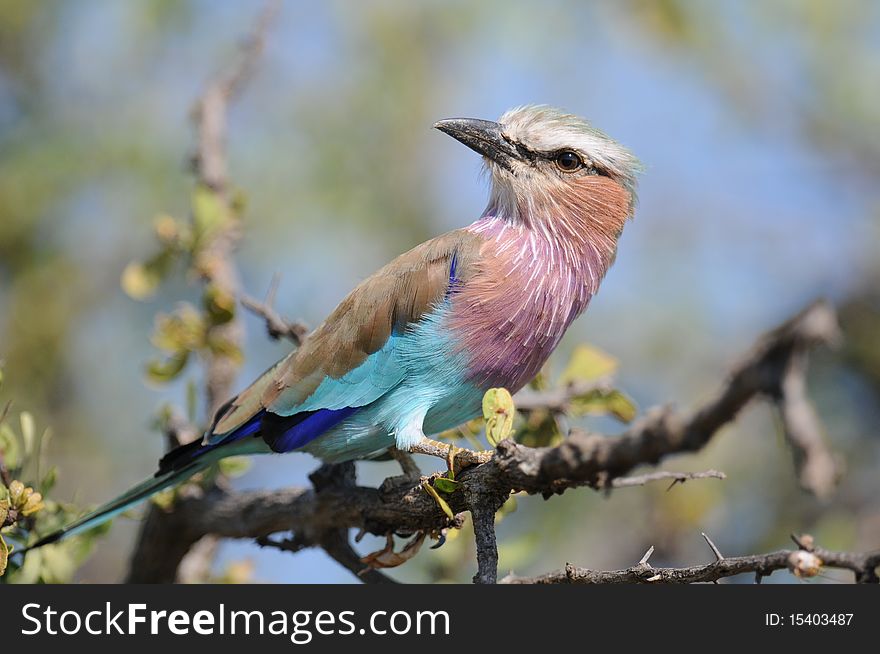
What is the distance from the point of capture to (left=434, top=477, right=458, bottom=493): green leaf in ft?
10.5

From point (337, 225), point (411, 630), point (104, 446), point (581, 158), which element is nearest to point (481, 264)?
point (581, 158)

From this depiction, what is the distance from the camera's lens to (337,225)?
6.65 m

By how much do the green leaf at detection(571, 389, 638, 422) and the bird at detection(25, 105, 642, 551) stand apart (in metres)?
0.38

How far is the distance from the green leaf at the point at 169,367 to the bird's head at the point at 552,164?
148 centimetres

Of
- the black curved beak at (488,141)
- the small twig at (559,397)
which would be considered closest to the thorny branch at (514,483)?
the small twig at (559,397)

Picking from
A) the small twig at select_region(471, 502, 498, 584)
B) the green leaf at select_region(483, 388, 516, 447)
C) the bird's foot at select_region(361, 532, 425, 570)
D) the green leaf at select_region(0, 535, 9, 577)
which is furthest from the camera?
the bird's foot at select_region(361, 532, 425, 570)

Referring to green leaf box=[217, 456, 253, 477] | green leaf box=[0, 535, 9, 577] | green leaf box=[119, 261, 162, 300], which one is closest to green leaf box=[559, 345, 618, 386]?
green leaf box=[217, 456, 253, 477]

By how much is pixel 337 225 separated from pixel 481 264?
8.89 ft

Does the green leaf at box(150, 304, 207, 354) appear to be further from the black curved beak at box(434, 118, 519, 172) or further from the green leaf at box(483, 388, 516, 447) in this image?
the green leaf at box(483, 388, 516, 447)

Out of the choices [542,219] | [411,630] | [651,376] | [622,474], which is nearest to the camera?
[622,474]

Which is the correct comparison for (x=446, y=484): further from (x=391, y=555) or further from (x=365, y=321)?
(x=365, y=321)

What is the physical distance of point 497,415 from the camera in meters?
2.90

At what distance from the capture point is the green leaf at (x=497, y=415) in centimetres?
288

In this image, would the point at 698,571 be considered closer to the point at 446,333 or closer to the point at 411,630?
the point at 411,630
